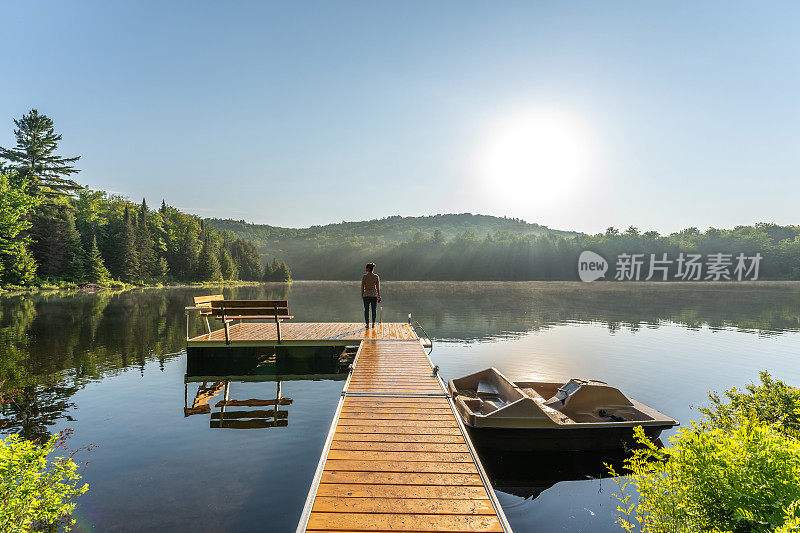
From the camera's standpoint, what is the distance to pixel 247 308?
45.3ft

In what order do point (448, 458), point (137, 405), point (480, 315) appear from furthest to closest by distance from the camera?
1. point (480, 315)
2. point (137, 405)
3. point (448, 458)

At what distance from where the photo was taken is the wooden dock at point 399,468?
162 inches

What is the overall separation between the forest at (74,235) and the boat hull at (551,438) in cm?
6410

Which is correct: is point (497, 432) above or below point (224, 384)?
above

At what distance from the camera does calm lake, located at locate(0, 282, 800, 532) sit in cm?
684

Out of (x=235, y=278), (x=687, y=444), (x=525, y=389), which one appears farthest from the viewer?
(x=235, y=278)

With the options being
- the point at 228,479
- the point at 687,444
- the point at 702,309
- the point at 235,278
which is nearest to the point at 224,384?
the point at 228,479

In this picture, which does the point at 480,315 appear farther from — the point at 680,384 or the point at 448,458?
the point at 448,458

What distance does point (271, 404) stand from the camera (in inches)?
459

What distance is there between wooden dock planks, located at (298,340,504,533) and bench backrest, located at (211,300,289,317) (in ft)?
20.2

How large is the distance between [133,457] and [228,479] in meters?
2.36

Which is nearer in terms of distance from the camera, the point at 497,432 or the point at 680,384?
the point at 497,432

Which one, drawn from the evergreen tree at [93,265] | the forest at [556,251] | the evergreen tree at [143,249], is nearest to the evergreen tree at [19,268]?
the evergreen tree at [93,265]

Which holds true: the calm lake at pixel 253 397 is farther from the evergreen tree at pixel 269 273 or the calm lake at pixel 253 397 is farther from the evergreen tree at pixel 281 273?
the evergreen tree at pixel 269 273
